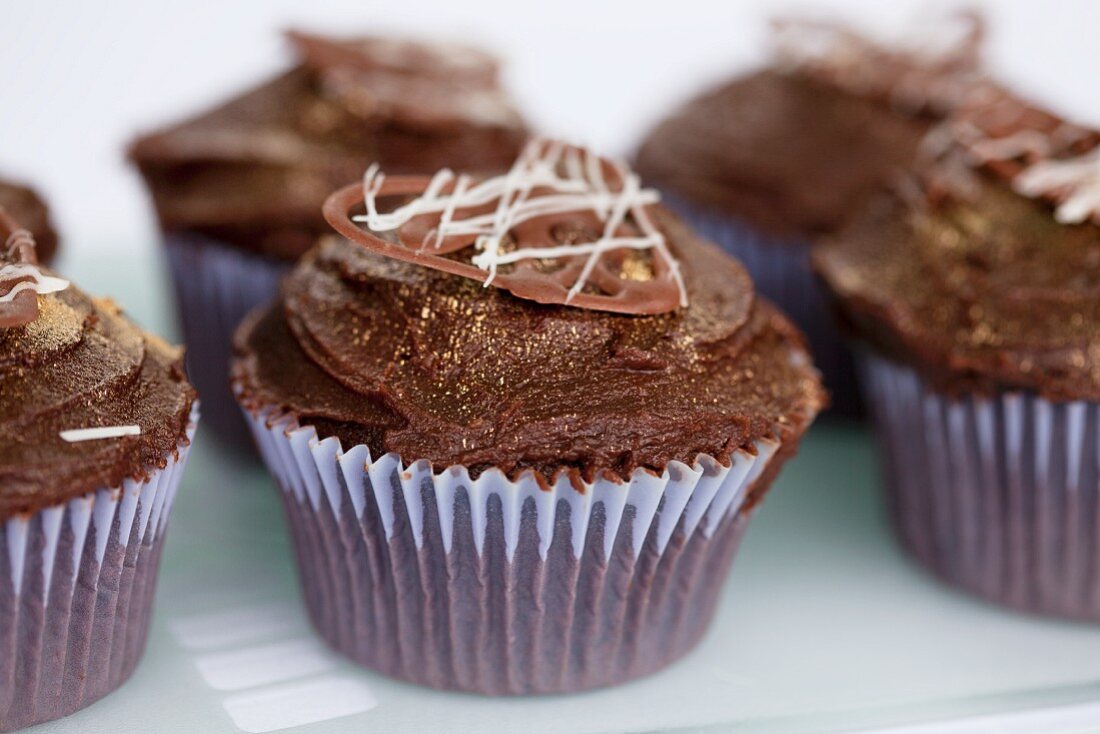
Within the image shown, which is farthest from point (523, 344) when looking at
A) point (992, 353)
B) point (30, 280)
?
point (992, 353)

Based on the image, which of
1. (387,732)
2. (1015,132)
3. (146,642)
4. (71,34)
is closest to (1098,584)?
(1015,132)

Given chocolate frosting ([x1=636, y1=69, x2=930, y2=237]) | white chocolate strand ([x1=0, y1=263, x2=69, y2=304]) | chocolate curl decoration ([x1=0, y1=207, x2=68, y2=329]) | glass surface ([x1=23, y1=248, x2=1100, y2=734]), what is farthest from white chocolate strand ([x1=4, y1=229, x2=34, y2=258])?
chocolate frosting ([x1=636, y1=69, x2=930, y2=237])

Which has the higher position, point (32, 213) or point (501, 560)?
point (32, 213)

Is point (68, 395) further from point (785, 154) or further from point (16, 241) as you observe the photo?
point (785, 154)

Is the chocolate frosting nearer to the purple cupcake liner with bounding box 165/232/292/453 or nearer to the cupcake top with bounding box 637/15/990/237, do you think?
the cupcake top with bounding box 637/15/990/237

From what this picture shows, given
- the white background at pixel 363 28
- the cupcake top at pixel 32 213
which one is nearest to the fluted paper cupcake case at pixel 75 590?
the cupcake top at pixel 32 213

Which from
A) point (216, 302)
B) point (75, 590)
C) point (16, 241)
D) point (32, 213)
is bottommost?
point (216, 302)
